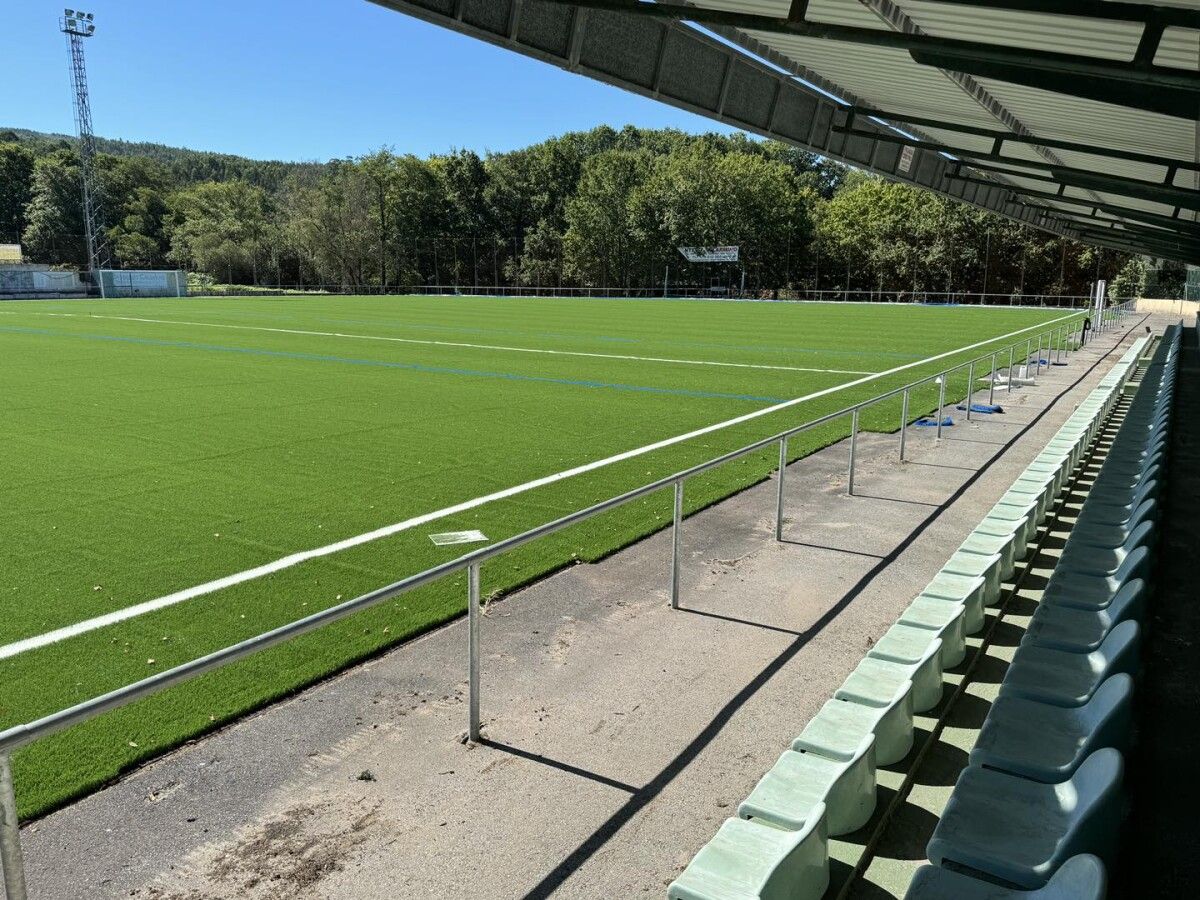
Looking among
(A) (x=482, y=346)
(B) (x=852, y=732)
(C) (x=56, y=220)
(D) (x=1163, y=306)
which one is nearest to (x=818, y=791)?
(B) (x=852, y=732)

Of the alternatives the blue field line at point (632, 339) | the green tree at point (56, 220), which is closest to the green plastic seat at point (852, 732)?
the blue field line at point (632, 339)

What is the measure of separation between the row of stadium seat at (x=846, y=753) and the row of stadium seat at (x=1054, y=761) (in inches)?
14.2

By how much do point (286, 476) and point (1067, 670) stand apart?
8.34 meters

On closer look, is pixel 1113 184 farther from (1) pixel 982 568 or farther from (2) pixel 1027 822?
(2) pixel 1027 822

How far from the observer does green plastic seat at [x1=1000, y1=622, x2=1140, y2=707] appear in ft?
11.6

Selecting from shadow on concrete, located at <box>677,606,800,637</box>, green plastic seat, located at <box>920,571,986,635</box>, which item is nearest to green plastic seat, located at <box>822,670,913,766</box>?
green plastic seat, located at <box>920,571,986,635</box>

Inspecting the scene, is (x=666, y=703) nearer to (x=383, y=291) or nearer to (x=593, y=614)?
(x=593, y=614)

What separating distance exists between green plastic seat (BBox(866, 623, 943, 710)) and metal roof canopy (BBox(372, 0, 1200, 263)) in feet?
9.03

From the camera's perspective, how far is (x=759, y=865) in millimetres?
3010

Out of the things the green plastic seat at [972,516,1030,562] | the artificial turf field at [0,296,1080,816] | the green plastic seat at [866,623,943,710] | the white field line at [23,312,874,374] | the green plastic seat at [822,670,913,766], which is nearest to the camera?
the green plastic seat at [822,670,913,766]

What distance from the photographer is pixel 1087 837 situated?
2492 millimetres

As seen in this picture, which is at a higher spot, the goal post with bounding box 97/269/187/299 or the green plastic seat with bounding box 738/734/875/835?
the green plastic seat with bounding box 738/734/875/835

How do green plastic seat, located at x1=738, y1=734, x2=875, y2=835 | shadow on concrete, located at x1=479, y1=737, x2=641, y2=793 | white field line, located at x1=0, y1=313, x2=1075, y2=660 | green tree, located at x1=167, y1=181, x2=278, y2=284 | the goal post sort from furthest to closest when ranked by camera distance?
green tree, located at x1=167, y1=181, x2=278, y2=284 → the goal post → white field line, located at x1=0, y1=313, x2=1075, y2=660 → shadow on concrete, located at x1=479, y1=737, x2=641, y2=793 → green plastic seat, located at x1=738, y1=734, x2=875, y2=835

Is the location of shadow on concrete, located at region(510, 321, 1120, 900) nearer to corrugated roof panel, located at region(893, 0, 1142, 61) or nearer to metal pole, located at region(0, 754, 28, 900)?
metal pole, located at region(0, 754, 28, 900)
